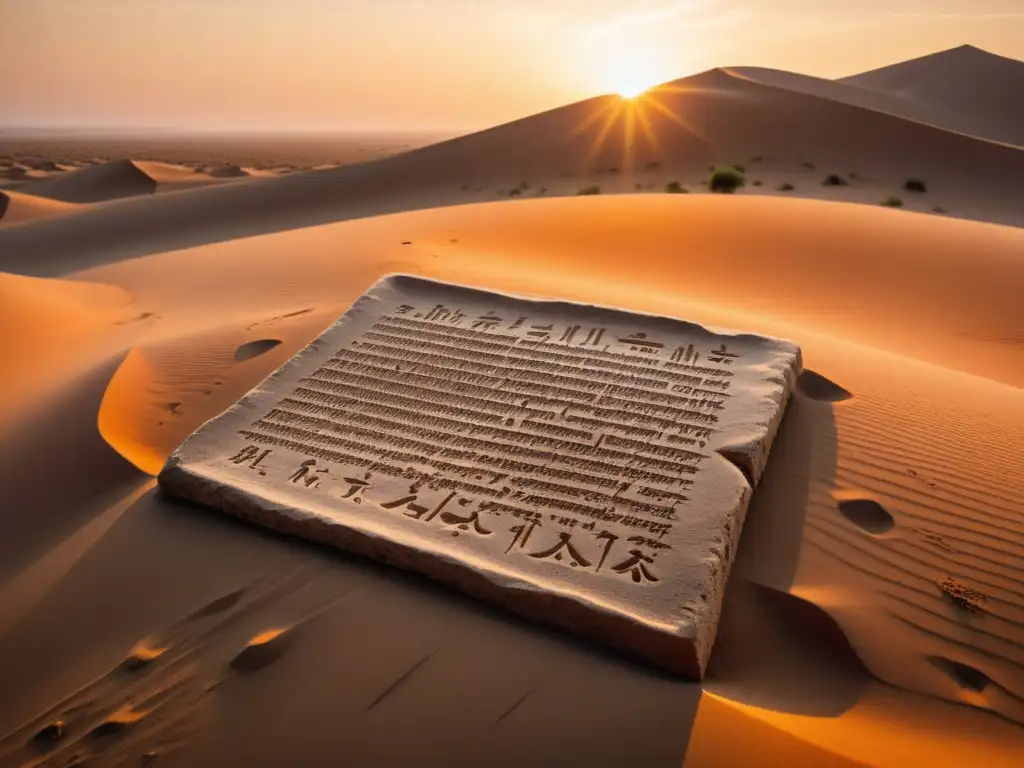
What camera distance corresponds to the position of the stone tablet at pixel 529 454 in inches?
109

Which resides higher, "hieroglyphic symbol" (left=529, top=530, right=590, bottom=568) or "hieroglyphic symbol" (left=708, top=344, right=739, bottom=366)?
"hieroglyphic symbol" (left=708, top=344, right=739, bottom=366)

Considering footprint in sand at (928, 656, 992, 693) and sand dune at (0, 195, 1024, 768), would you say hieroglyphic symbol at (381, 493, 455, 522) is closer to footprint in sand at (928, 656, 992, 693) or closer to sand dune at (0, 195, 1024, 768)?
sand dune at (0, 195, 1024, 768)

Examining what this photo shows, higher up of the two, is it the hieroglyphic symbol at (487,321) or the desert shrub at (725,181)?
the hieroglyphic symbol at (487,321)

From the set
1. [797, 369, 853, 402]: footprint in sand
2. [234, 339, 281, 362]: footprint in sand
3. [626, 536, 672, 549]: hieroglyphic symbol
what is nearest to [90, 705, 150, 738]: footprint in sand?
[626, 536, 672, 549]: hieroglyphic symbol

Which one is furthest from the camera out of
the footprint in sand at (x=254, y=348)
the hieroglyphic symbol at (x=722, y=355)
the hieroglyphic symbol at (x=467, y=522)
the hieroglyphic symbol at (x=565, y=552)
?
the footprint in sand at (x=254, y=348)

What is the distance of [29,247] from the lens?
14.8 metres

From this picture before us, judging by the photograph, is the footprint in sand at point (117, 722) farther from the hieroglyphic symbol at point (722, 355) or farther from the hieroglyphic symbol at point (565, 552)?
the hieroglyphic symbol at point (722, 355)

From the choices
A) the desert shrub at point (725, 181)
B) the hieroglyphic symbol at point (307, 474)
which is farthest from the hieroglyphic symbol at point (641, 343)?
the desert shrub at point (725, 181)

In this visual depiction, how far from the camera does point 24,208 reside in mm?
19703

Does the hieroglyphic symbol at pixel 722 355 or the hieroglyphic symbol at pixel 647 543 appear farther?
the hieroglyphic symbol at pixel 722 355

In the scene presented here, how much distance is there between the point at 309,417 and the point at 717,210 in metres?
8.97

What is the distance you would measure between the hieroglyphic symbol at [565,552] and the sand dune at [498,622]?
0.32 metres

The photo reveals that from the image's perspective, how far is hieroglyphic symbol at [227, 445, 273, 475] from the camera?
356 centimetres

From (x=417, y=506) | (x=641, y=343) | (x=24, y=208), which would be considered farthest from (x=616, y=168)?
(x=417, y=506)
